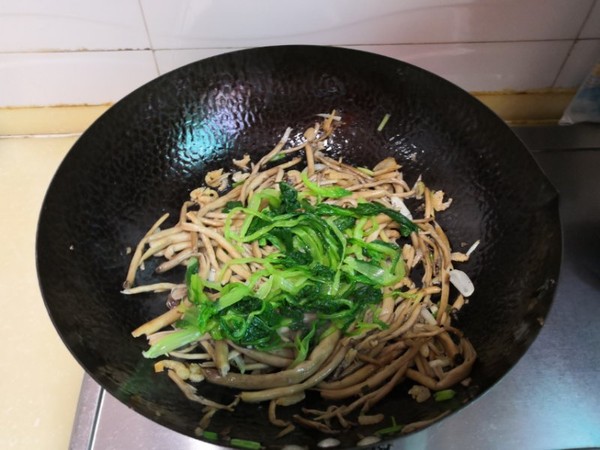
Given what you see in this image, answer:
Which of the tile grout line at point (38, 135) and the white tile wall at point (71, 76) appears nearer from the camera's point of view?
the white tile wall at point (71, 76)

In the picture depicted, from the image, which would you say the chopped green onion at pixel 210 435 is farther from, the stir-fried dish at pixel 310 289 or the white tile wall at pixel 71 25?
the white tile wall at pixel 71 25

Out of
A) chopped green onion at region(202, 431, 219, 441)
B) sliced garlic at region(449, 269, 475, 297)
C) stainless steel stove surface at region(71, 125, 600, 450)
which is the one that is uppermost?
sliced garlic at region(449, 269, 475, 297)

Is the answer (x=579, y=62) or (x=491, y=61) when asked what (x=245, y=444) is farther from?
(x=579, y=62)

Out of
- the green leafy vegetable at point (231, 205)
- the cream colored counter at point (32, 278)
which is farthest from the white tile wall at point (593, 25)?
the green leafy vegetable at point (231, 205)

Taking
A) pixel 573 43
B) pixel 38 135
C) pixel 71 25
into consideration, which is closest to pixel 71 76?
pixel 71 25

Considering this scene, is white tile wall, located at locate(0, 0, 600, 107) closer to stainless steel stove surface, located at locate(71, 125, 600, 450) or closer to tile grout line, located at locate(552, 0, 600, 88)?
tile grout line, located at locate(552, 0, 600, 88)

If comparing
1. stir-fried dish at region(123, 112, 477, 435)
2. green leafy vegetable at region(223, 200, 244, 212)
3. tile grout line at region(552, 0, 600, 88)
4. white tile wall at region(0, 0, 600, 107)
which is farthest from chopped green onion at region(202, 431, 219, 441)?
tile grout line at region(552, 0, 600, 88)

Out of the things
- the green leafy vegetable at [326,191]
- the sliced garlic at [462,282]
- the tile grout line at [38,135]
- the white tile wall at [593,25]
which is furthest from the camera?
the tile grout line at [38,135]

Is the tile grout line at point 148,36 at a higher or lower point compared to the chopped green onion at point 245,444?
higher
